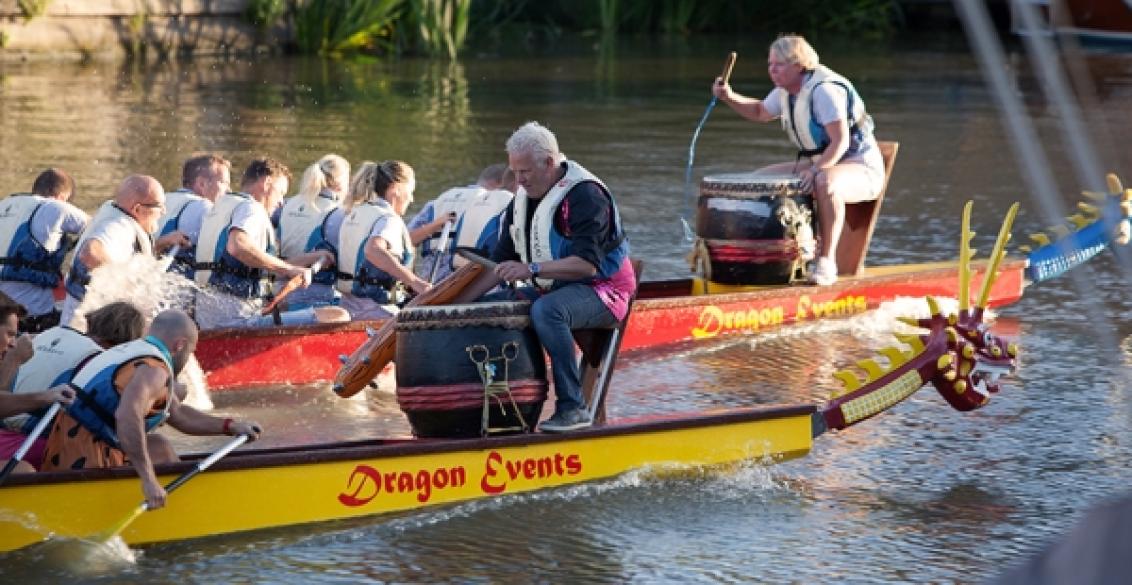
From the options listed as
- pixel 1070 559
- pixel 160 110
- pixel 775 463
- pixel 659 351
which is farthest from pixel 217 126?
pixel 1070 559

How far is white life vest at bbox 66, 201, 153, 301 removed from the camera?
31.6 feet

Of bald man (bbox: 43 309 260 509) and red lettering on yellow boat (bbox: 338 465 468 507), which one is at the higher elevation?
bald man (bbox: 43 309 260 509)

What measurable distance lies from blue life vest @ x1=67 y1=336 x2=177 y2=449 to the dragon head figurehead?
303 cm

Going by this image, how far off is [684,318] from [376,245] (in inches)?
82.2

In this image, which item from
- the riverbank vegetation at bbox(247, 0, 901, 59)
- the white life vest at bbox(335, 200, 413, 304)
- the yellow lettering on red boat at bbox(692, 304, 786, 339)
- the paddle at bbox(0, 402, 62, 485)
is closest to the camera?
the paddle at bbox(0, 402, 62, 485)

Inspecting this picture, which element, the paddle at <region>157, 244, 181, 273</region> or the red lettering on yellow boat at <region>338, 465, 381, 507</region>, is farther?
the paddle at <region>157, 244, 181, 273</region>

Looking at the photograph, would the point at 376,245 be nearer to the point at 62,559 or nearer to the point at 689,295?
the point at 689,295

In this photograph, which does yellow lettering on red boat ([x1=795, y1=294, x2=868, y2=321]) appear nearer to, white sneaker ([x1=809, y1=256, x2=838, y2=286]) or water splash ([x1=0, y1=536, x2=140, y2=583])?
white sneaker ([x1=809, y1=256, x2=838, y2=286])

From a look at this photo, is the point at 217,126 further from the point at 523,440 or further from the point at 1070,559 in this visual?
the point at 1070,559

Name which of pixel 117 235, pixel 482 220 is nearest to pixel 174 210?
pixel 117 235

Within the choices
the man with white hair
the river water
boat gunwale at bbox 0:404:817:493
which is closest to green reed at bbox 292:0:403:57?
the river water

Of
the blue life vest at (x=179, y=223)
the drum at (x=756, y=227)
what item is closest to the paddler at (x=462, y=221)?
the blue life vest at (x=179, y=223)

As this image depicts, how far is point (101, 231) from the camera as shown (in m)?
9.58

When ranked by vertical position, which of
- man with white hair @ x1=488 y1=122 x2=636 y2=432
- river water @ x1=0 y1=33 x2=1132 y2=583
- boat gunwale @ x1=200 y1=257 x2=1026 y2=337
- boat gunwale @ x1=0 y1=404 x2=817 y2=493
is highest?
man with white hair @ x1=488 y1=122 x2=636 y2=432
